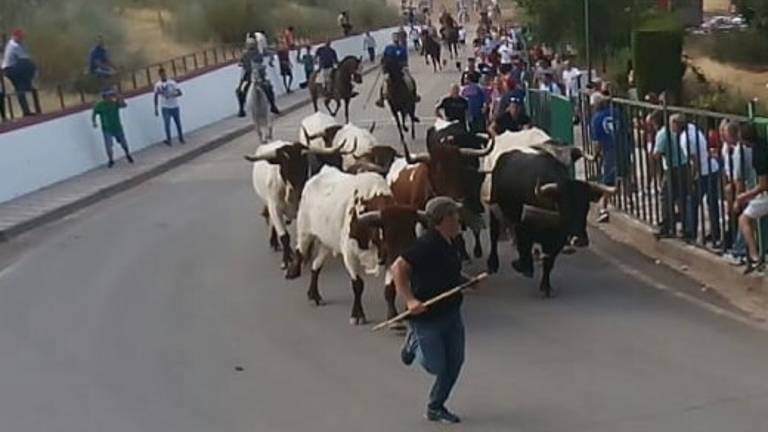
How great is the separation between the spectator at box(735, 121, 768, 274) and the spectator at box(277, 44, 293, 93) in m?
36.8

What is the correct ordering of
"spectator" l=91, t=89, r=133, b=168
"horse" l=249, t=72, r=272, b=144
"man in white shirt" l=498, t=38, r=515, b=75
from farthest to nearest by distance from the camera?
1. "horse" l=249, t=72, r=272, b=144
2. "man in white shirt" l=498, t=38, r=515, b=75
3. "spectator" l=91, t=89, r=133, b=168

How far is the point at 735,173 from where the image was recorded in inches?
657

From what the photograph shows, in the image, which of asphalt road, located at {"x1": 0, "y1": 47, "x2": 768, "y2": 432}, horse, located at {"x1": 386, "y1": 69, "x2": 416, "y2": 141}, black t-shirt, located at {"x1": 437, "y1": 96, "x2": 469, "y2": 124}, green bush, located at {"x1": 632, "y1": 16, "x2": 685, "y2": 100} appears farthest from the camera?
green bush, located at {"x1": 632, "y1": 16, "x2": 685, "y2": 100}

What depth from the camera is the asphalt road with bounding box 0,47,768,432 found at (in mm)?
12211

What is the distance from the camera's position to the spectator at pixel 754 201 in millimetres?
15711

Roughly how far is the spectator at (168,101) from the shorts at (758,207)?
873 inches

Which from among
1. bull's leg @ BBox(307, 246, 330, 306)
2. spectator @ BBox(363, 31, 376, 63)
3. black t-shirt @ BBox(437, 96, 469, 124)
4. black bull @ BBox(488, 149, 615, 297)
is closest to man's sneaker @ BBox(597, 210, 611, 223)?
black t-shirt @ BBox(437, 96, 469, 124)

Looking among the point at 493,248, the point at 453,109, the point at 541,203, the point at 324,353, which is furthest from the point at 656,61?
the point at 324,353

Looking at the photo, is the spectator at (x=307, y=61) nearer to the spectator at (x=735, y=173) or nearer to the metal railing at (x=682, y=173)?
the metal railing at (x=682, y=173)

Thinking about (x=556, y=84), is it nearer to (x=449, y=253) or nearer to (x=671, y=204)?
(x=671, y=204)

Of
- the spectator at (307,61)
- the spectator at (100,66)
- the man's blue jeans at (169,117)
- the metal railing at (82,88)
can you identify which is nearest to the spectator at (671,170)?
the metal railing at (82,88)

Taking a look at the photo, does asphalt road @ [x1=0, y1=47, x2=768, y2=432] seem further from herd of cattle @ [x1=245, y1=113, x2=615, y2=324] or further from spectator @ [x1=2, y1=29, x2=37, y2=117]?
spectator @ [x1=2, y1=29, x2=37, y2=117]

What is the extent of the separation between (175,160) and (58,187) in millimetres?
4619

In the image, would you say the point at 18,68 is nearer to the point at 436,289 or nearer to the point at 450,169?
the point at 450,169
